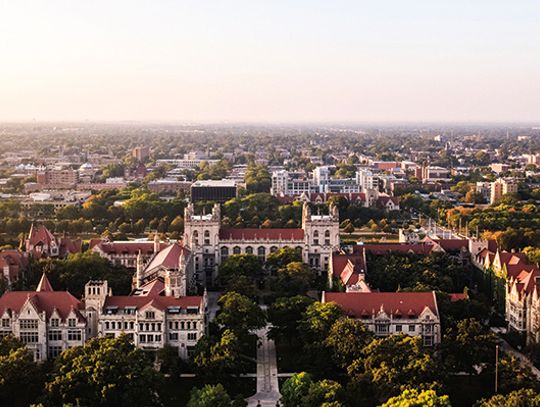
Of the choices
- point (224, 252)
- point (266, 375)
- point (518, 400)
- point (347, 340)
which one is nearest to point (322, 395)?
point (347, 340)

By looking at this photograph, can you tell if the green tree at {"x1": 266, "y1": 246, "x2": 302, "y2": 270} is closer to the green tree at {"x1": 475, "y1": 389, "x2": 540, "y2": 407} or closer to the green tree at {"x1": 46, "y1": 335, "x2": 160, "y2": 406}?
the green tree at {"x1": 46, "y1": 335, "x2": 160, "y2": 406}

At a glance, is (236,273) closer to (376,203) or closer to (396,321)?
(396,321)

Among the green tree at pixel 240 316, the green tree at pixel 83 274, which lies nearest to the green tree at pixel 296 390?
the green tree at pixel 240 316

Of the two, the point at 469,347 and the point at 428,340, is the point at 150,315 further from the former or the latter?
the point at 469,347

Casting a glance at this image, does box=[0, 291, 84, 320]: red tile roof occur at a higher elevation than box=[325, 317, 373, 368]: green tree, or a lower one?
higher

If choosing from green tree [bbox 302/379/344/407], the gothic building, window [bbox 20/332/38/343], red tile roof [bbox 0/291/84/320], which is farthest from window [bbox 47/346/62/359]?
the gothic building

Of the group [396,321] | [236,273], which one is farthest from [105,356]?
[236,273]
